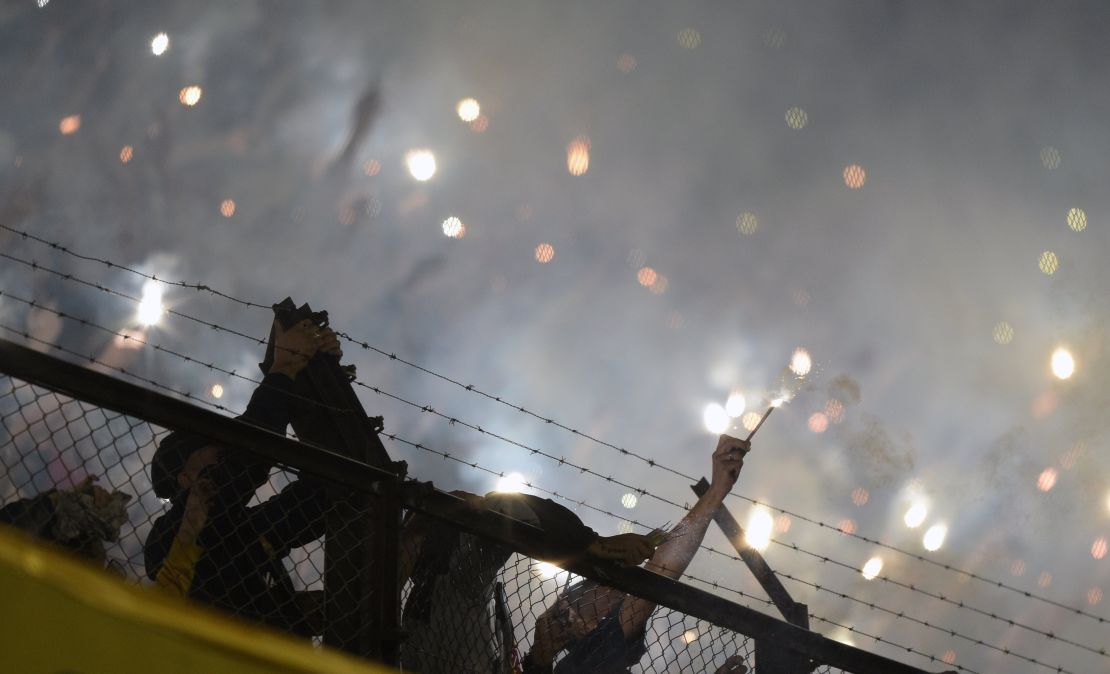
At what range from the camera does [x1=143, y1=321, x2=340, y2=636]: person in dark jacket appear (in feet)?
10.6

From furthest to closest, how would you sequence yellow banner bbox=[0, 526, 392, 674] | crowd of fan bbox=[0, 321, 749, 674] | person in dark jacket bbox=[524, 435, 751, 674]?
1. person in dark jacket bbox=[524, 435, 751, 674]
2. crowd of fan bbox=[0, 321, 749, 674]
3. yellow banner bbox=[0, 526, 392, 674]

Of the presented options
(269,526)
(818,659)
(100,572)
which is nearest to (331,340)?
(269,526)

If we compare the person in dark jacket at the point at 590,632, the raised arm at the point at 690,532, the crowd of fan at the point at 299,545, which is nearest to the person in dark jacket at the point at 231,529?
the crowd of fan at the point at 299,545

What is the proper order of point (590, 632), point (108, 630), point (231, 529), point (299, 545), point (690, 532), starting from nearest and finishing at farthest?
point (108, 630)
point (231, 529)
point (299, 545)
point (590, 632)
point (690, 532)

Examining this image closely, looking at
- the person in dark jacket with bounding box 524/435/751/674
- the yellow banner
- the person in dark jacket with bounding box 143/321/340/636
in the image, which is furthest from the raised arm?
the yellow banner

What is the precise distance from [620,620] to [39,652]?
329 cm

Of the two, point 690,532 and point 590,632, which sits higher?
point 690,532

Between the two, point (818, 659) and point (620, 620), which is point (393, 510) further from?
point (818, 659)

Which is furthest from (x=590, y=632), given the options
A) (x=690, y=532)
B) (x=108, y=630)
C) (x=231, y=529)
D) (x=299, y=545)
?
(x=108, y=630)

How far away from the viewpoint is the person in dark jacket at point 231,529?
10.6 feet

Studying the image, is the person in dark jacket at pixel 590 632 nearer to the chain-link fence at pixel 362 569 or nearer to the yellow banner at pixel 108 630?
the chain-link fence at pixel 362 569

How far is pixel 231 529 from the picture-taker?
11.7 ft

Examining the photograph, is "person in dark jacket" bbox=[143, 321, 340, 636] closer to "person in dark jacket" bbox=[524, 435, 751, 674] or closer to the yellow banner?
"person in dark jacket" bbox=[524, 435, 751, 674]

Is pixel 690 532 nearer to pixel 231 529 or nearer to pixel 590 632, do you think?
pixel 590 632
